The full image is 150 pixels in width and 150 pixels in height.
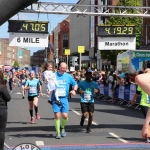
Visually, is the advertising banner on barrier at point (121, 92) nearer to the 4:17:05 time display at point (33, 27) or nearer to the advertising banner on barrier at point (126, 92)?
the advertising banner on barrier at point (126, 92)

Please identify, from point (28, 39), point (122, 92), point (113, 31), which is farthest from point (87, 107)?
point (122, 92)

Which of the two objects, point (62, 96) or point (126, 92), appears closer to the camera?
point (62, 96)

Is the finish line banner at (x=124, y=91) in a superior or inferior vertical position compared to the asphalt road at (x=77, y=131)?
superior

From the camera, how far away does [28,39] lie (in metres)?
15.3

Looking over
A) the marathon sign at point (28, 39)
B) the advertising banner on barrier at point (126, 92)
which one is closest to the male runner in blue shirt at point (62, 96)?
the marathon sign at point (28, 39)

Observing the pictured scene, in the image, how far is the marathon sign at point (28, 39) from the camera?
15344mm

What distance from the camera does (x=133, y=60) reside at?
2809cm

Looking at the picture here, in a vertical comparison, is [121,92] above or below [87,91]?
below

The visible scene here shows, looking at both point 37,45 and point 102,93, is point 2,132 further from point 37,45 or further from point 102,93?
point 102,93

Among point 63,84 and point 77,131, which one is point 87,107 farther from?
point 63,84

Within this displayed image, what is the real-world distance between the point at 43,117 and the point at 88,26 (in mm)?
74893

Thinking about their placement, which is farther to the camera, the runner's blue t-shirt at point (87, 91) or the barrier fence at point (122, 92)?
the barrier fence at point (122, 92)

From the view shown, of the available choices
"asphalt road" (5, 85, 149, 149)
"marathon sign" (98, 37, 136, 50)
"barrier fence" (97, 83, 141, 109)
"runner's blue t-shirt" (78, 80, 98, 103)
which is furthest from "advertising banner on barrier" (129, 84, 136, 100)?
"runner's blue t-shirt" (78, 80, 98, 103)

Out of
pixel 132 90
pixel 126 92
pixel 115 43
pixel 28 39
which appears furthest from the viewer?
pixel 126 92
